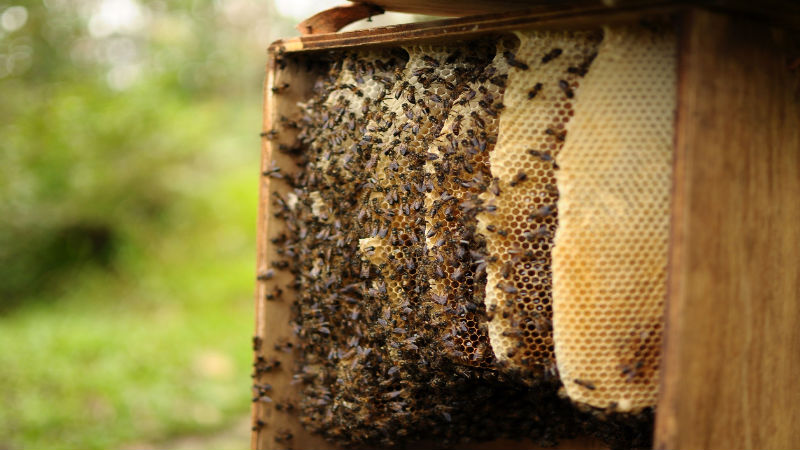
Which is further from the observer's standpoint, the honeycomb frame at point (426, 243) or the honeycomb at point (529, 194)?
the honeycomb frame at point (426, 243)

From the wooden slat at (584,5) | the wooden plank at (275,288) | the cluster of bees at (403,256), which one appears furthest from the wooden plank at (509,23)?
the wooden plank at (275,288)

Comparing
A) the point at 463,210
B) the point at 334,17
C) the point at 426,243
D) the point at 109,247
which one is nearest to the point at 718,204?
the point at 463,210

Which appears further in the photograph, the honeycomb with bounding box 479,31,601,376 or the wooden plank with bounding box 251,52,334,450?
the wooden plank with bounding box 251,52,334,450

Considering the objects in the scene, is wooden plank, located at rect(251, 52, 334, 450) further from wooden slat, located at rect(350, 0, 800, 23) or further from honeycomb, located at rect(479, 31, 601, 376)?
honeycomb, located at rect(479, 31, 601, 376)

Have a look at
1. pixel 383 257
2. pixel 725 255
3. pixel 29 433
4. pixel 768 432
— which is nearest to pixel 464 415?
pixel 383 257

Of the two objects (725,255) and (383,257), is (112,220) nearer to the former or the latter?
(383,257)

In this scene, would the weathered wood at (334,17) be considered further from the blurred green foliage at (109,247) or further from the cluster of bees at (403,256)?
the blurred green foliage at (109,247)

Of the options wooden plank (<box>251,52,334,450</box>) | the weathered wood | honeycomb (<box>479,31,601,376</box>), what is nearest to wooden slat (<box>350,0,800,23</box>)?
honeycomb (<box>479,31,601,376</box>)
